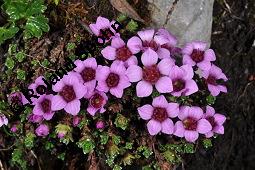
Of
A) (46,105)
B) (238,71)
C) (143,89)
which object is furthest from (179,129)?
(238,71)

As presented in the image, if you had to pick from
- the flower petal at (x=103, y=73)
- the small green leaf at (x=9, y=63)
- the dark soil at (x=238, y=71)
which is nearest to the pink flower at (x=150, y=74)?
the flower petal at (x=103, y=73)

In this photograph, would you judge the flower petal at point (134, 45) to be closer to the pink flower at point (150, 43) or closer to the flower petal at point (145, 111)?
the pink flower at point (150, 43)

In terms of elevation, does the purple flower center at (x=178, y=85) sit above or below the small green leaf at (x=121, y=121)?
above

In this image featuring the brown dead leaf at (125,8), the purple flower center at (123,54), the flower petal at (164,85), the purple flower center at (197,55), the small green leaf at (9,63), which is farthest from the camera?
the brown dead leaf at (125,8)

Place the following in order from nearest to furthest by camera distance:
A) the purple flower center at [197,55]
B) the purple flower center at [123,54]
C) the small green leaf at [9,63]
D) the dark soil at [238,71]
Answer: the purple flower center at [123,54], the purple flower center at [197,55], the small green leaf at [9,63], the dark soil at [238,71]

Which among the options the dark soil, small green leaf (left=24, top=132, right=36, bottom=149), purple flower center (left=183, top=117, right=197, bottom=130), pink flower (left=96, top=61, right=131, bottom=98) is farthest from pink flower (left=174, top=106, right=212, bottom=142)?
the dark soil

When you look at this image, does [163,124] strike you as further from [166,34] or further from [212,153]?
[212,153]

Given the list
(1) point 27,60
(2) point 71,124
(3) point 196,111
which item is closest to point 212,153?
(3) point 196,111
